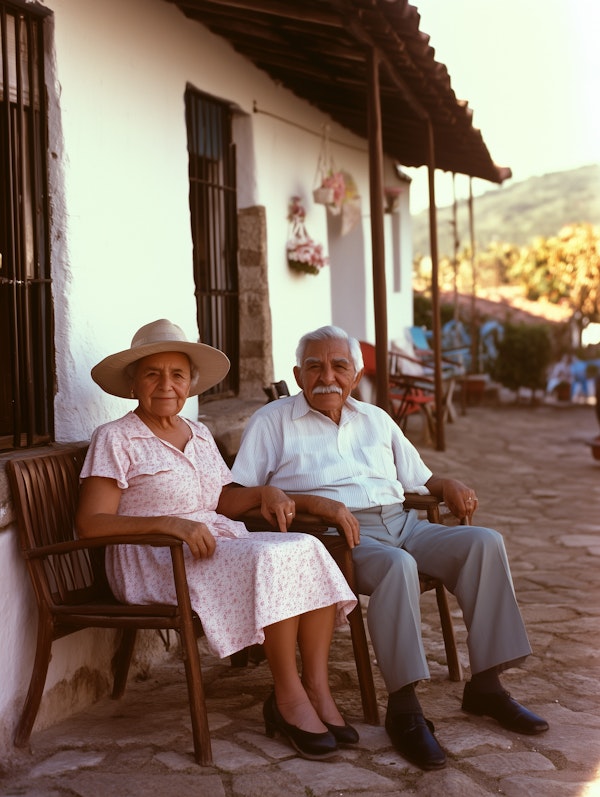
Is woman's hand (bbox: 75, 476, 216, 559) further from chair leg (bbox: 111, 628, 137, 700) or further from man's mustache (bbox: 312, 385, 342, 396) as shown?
man's mustache (bbox: 312, 385, 342, 396)

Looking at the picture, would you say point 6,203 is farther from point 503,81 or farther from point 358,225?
point 503,81

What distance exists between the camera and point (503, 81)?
53.6 meters

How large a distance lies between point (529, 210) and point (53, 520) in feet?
265

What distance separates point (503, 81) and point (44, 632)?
54.3 metres

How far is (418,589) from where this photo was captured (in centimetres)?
341

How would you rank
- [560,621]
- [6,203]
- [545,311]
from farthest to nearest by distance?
[545,311]
[560,621]
[6,203]

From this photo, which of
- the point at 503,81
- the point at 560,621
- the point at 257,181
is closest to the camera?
the point at 560,621

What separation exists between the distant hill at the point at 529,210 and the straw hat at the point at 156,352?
218ft

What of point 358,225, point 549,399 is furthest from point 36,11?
point 549,399

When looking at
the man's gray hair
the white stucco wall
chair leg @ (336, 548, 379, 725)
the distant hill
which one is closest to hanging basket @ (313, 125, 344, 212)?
the white stucco wall

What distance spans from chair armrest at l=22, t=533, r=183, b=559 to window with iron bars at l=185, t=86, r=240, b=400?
8.64ft

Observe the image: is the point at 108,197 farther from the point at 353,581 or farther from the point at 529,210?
the point at 529,210

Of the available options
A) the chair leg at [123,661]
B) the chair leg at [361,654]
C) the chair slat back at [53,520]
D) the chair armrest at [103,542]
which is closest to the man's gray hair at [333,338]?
the chair leg at [361,654]

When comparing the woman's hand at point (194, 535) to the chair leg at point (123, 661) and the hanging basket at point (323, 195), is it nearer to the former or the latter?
the chair leg at point (123, 661)
